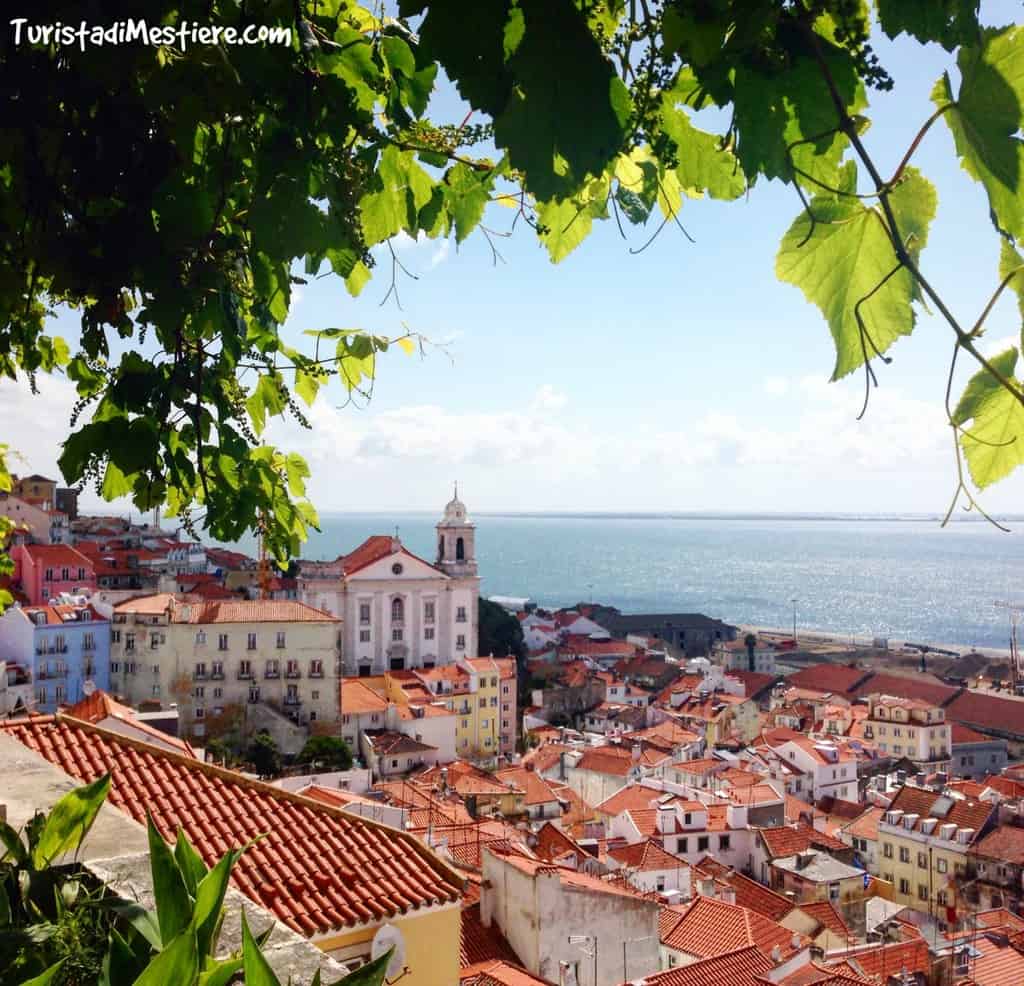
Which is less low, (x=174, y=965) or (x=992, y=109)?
(x=992, y=109)

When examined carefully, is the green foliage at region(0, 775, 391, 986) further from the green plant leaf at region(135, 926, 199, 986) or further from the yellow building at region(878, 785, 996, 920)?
the yellow building at region(878, 785, 996, 920)

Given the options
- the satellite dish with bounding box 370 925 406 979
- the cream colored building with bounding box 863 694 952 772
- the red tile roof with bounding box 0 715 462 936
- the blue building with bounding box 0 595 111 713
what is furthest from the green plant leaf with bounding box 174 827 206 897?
the cream colored building with bounding box 863 694 952 772

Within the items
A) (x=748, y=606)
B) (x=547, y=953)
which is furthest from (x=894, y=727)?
(x=748, y=606)

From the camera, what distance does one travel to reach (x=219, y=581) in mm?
40000

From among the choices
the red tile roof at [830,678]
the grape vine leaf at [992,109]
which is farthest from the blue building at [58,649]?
the red tile roof at [830,678]

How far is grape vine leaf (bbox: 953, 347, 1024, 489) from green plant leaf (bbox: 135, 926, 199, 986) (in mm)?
772

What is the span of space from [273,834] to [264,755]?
817 inches

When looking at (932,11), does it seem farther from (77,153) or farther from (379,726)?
(379,726)

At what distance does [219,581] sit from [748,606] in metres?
65.5

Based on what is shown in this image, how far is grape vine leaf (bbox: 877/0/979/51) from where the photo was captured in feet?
2.04

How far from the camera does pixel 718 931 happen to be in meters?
13.4

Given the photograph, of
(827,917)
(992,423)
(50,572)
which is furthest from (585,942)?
(50,572)

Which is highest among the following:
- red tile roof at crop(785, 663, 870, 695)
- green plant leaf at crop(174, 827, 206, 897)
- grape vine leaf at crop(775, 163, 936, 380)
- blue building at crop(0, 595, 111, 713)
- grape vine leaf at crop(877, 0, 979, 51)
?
grape vine leaf at crop(877, 0, 979, 51)

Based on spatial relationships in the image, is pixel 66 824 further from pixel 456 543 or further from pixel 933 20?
pixel 456 543
